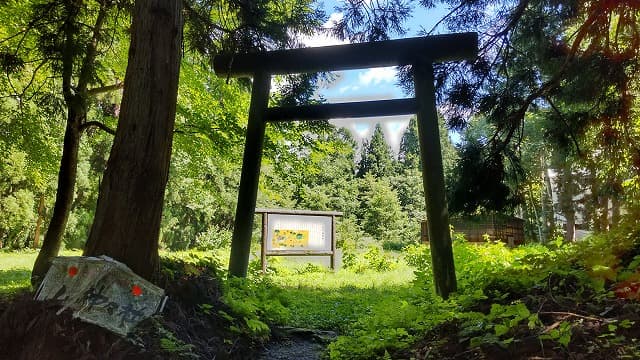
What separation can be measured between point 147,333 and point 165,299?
412 millimetres

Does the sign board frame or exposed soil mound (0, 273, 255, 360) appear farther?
the sign board frame

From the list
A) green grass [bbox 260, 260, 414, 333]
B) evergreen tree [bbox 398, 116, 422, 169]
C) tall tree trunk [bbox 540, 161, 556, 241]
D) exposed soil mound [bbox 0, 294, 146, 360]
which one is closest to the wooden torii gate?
green grass [bbox 260, 260, 414, 333]

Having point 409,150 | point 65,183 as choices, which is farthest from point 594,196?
point 409,150

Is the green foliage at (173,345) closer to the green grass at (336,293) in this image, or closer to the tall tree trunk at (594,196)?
the green grass at (336,293)

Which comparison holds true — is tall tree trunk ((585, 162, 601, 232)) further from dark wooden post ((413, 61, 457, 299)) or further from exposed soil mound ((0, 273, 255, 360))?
exposed soil mound ((0, 273, 255, 360))

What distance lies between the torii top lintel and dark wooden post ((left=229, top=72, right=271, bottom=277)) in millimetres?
227

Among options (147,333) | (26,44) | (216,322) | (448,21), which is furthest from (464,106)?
(26,44)

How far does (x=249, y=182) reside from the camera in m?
5.75

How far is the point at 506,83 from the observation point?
6.04 meters

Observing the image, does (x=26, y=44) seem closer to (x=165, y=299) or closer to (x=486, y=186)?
(x=165, y=299)

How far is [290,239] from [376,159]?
2258cm

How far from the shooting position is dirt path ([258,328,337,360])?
425cm

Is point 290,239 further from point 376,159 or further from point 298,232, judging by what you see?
point 376,159

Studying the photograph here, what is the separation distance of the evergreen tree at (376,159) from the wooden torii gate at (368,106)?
2723 cm
